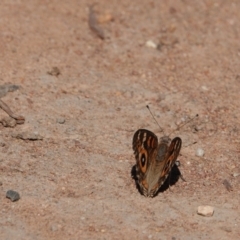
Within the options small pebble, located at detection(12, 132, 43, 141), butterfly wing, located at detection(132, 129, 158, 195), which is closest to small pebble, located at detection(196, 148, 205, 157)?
butterfly wing, located at detection(132, 129, 158, 195)

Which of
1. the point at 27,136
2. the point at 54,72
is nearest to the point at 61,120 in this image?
the point at 27,136

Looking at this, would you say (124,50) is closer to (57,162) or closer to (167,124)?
(167,124)

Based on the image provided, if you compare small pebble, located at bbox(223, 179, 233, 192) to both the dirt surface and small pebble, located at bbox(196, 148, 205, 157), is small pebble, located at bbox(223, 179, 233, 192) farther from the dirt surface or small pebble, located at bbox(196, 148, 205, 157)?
small pebble, located at bbox(196, 148, 205, 157)

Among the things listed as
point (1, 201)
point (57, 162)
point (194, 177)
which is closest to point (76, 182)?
point (57, 162)

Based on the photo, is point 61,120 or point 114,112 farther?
point 114,112

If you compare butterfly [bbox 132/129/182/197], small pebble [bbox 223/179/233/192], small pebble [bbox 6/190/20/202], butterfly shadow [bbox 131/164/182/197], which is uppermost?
butterfly [bbox 132/129/182/197]

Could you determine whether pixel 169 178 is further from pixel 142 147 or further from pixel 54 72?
pixel 54 72

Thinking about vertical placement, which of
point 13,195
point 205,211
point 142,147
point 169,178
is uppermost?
point 142,147
